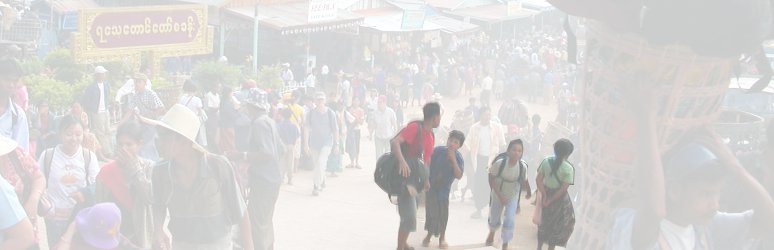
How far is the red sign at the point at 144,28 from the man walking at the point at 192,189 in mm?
6702

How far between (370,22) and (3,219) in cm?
1413

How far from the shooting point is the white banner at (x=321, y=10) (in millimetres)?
15172

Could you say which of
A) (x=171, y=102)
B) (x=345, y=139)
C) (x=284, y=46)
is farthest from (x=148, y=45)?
(x=284, y=46)

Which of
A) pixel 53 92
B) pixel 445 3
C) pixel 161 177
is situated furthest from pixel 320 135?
pixel 445 3

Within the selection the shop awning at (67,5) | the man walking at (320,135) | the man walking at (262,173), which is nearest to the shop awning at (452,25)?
the shop awning at (67,5)

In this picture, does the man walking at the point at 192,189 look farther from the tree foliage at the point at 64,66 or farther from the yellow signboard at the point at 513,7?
the yellow signboard at the point at 513,7

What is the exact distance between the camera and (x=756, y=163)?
215 inches

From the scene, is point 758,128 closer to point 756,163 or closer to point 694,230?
point 756,163

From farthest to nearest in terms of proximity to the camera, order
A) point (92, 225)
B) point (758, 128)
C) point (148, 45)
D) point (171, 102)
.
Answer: point (148, 45), point (171, 102), point (758, 128), point (92, 225)

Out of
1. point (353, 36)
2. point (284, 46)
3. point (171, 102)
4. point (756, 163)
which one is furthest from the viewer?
point (353, 36)

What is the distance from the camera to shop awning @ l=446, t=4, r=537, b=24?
2164 centimetres

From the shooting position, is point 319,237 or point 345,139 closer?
point 319,237

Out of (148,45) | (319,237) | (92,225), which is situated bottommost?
(319,237)

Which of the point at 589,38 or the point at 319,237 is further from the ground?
the point at 589,38
